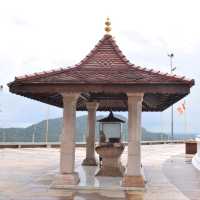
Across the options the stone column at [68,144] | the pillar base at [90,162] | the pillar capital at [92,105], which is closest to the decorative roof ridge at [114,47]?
the stone column at [68,144]

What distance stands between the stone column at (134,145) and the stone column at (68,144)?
1.78m

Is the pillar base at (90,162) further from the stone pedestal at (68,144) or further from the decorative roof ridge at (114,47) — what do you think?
the decorative roof ridge at (114,47)

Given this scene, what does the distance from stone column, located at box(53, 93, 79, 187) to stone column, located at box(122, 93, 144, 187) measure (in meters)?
1.78

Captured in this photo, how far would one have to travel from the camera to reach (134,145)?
15.1 metres

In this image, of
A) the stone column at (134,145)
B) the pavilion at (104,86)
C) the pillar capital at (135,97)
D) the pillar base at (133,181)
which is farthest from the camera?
the pillar capital at (135,97)

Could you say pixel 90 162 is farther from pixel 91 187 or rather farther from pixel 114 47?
pixel 91 187

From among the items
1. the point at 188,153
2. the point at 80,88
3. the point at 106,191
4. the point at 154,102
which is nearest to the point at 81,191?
the point at 106,191

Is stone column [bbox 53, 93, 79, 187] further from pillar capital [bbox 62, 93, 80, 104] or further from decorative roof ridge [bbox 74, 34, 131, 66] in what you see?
decorative roof ridge [bbox 74, 34, 131, 66]

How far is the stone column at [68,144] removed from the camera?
1505 cm

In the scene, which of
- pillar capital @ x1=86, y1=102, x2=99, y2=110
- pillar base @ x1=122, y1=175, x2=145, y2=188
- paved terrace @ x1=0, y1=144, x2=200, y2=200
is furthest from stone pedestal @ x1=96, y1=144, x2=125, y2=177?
pillar capital @ x1=86, y1=102, x2=99, y2=110

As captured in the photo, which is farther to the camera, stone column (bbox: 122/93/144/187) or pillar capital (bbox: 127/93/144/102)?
pillar capital (bbox: 127/93/144/102)

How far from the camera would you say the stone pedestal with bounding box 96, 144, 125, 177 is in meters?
17.9

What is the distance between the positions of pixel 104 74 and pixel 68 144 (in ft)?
8.67

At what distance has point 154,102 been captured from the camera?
20266 mm
